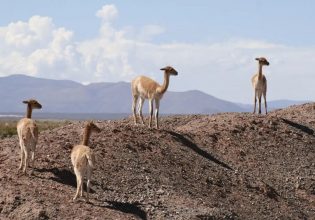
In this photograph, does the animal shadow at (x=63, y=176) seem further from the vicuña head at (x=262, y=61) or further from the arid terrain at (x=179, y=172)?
the vicuña head at (x=262, y=61)

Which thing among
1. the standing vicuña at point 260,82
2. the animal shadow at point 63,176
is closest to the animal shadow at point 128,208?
the animal shadow at point 63,176

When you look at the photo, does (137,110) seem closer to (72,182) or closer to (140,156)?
(140,156)

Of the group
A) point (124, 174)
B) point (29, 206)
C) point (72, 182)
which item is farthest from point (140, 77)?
point (29, 206)

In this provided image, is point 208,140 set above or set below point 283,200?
above

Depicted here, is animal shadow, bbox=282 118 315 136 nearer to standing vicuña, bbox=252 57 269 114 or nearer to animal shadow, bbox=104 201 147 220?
standing vicuña, bbox=252 57 269 114

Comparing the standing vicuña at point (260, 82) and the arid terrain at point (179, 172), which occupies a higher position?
the standing vicuña at point (260, 82)

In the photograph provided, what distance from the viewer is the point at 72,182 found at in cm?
2292

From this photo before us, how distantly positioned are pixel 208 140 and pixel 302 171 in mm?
4197

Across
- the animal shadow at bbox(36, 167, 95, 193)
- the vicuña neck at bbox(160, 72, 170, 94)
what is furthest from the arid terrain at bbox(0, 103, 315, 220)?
the vicuña neck at bbox(160, 72, 170, 94)

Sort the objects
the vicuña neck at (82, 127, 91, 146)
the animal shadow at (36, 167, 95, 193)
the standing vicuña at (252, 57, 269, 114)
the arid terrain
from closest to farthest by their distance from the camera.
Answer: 1. the arid terrain
2. the vicuña neck at (82, 127, 91, 146)
3. the animal shadow at (36, 167, 95, 193)
4. the standing vicuña at (252, 57, 269, 114)

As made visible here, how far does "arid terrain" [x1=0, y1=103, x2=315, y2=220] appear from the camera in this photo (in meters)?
21.7

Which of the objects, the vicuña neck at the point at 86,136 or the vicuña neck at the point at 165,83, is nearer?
the vicuña neck at the point at 86,136

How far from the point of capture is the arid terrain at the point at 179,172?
2167cm

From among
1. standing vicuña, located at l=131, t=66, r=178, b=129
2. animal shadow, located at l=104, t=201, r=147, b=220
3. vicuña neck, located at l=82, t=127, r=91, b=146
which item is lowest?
animal shadow, located at l=104, t=201, r=147, b=220
